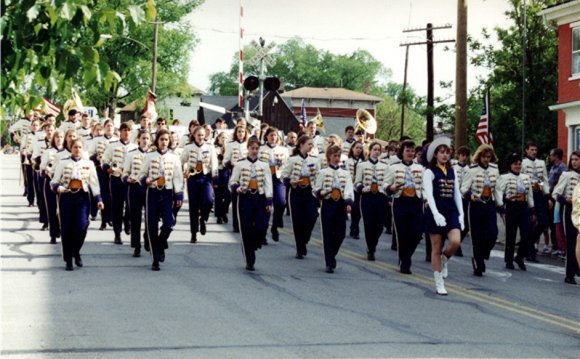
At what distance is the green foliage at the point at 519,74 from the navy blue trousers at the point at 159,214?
24.4 metres

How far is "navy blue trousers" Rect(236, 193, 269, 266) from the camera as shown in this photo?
1413cm

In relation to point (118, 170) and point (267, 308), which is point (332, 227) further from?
point (118, 170)

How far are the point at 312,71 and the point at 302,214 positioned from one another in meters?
124

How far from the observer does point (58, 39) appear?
5574 millimetres

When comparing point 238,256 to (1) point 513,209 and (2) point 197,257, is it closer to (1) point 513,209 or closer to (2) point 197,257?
(2) point 197,257

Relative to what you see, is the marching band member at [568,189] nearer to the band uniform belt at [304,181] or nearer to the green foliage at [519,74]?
the band uniform belt at [304,181]

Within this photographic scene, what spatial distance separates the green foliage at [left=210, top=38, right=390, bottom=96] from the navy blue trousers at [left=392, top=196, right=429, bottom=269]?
123799mm

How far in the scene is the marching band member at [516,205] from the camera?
→ 15961 mm

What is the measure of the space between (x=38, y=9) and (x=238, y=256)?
34.7ft

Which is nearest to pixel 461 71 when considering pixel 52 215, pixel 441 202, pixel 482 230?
pixel 482 230

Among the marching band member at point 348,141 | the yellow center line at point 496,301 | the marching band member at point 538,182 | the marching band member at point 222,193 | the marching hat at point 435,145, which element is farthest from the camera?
the marching band member at point 348,141

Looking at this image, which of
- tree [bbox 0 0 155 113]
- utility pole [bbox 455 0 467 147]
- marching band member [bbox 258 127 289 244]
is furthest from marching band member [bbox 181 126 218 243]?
tree [bbox 0 0 155 113]

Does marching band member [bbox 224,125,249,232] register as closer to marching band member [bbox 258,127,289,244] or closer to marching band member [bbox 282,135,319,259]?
marching band member [bbox 258,127,289,244]

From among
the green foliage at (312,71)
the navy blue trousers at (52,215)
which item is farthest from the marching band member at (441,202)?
the green foliage at (312,71)
